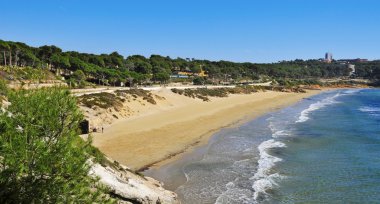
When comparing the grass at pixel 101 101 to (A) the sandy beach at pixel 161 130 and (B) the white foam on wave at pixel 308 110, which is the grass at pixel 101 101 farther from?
(B) the white foam on wave at pixel 308 110

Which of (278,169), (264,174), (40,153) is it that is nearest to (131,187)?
(40,153)

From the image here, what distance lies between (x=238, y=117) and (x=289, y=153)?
79.1 ft

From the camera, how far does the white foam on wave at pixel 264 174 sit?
22.2 metres

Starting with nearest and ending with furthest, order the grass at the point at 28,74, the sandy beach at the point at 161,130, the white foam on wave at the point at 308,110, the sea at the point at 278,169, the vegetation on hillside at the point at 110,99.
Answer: the grass at the point at 28,74 → the sea at the point at 278,169 → the sandy beach at the point at 161,130 → the vegetation on hillside at the point at 110,99 → the white foam on wave at the point at 308,110

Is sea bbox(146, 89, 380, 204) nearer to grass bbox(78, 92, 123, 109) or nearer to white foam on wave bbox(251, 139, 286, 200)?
white foam on wave bbox(251, 139, 286, 200)

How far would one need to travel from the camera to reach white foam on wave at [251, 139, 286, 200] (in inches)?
876

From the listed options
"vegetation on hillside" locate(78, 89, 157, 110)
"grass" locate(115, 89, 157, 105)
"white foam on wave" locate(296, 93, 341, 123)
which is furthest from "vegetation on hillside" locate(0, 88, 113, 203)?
"white foam on wave" locate(296, 93, 341, 123)

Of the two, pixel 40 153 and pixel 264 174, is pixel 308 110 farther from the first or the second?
pixel 40 153

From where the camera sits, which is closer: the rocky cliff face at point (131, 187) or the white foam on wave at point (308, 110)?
the rocky cliff face at point (131, 187)

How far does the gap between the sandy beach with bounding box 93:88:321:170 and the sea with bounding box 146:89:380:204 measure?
5.23 feet

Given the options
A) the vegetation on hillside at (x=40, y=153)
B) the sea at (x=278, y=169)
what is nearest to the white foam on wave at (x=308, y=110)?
the sea at (x=278, y=169)

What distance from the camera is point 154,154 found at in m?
29.0

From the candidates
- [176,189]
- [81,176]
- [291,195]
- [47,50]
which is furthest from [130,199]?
[47,50]

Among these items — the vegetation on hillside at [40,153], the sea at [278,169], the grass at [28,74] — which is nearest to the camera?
the vegetation on hillside at [40,153]
